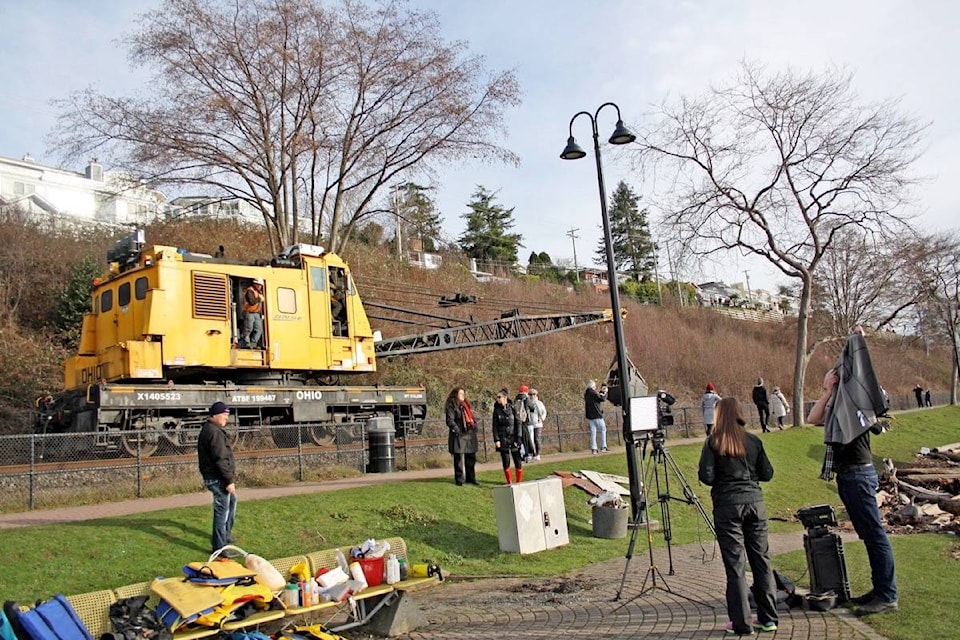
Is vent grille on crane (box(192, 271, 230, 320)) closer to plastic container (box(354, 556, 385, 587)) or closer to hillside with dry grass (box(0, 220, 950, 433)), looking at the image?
hillside with dry grass (box(0, 220, 950, 433))

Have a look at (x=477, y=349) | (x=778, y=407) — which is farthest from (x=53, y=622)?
(x=477, y=349)

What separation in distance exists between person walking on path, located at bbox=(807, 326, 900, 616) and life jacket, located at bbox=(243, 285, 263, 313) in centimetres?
1229

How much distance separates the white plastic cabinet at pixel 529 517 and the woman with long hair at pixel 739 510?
5143mm

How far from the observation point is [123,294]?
54.1 feet

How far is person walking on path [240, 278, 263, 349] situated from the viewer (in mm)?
16688

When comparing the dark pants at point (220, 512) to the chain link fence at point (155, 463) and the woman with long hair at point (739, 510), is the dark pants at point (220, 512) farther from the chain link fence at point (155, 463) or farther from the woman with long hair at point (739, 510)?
the woman with long hair at point (739, 510)

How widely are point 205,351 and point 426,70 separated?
12.5m

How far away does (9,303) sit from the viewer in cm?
2583

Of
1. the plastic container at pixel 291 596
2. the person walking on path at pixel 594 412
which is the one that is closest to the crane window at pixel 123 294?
the person walking on path at pixel 594 412

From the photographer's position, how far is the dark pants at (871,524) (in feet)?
21.7

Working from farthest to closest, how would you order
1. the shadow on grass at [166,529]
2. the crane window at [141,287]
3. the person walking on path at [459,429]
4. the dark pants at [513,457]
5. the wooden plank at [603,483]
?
the crane window at [141,287]
the wooden plank at [603,483]
the dark pants at [513,457]
the person walking on path at [459,429]
the shadow on grass at [166,529]

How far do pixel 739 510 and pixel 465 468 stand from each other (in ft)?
29.7

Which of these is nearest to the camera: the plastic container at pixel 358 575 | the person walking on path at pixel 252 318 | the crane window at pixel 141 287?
the plastic container at pixel 358 575

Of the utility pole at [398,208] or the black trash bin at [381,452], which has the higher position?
the utility pole at [398,208]
